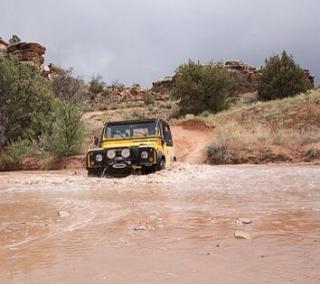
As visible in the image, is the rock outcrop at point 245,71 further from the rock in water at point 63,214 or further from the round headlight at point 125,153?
the rock in water at point 63,214

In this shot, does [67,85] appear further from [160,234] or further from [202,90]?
[160,234]

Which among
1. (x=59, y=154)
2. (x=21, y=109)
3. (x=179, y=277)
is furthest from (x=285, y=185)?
(x=21, y=109)

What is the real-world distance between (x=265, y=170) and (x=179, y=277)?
10.3 metres

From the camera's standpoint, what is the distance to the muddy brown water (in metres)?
4.20

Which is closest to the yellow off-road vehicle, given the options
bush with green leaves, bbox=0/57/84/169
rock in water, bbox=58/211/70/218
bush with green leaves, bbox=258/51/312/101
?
rock in water, bbox=58/211/70/218

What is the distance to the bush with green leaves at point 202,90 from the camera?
116ft

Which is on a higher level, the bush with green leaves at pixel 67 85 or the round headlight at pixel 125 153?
the bush with green leaves at pixel 67 85

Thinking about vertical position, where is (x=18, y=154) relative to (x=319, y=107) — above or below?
below

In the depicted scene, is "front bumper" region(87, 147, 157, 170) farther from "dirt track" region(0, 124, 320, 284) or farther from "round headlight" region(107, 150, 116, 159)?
"dirt track" region(0, 124, 320, 284)

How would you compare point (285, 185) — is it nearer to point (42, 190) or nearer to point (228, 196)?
point (228, 196)

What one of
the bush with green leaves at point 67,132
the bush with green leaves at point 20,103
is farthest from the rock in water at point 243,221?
the bush with green leaves at point 20,103

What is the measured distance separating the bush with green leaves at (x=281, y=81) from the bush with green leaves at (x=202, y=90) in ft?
11.2

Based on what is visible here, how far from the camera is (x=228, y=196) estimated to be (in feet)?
29.7

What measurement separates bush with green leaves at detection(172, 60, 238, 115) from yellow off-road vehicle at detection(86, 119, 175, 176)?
21.6 meters
